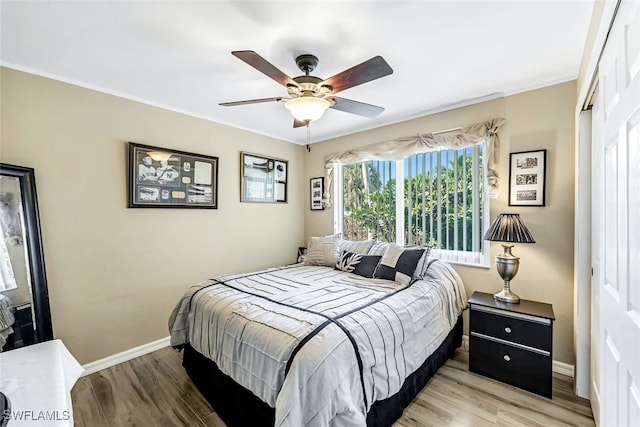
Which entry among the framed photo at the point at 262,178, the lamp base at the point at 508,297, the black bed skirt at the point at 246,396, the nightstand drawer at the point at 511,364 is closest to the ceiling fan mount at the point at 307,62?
the framed photo at the point at 262,178

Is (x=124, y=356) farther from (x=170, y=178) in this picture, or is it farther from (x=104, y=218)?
(x=170, y=178)

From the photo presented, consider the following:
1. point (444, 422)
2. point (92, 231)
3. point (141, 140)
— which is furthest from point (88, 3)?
point (444, 422)

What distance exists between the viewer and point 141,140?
2783 millimetres

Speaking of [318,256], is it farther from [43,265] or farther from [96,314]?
[43,265]

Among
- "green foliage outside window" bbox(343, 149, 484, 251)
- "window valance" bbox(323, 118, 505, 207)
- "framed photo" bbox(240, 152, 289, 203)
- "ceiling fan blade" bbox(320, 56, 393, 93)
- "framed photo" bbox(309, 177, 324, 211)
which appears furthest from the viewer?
"framed photo" bbox(309, 177, 324, 211)

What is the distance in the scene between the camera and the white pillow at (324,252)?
3234mm

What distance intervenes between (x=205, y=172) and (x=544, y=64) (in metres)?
3.35

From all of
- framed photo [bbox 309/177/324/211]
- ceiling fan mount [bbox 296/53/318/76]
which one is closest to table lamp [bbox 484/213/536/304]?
ceiling fan mount [bbox 296/53/318/76]

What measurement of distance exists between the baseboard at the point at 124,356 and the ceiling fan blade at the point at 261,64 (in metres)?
2.83

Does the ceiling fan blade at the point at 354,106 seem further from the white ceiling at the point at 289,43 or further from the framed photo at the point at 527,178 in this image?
the framed photo at the point at 527,178

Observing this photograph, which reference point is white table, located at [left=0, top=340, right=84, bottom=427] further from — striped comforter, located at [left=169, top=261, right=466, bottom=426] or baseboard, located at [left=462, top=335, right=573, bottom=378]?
baseboard, located at [left=462, top=335, right=573, bottom=378]

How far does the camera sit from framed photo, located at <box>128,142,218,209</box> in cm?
273

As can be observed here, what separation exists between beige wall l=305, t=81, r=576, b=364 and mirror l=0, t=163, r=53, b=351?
3.78m

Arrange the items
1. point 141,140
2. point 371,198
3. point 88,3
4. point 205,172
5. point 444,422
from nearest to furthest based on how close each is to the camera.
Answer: point 88,3
point 444,422
point 141,140
point 205,172
point 371,198
